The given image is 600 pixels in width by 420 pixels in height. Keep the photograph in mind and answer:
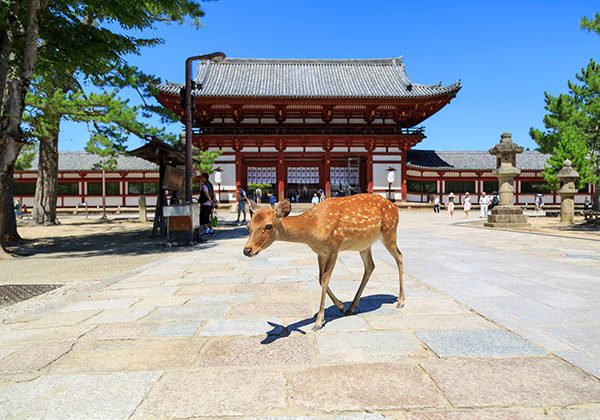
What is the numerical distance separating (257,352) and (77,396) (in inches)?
43.7

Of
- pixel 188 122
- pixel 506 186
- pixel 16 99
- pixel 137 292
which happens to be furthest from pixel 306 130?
pixel 137 292

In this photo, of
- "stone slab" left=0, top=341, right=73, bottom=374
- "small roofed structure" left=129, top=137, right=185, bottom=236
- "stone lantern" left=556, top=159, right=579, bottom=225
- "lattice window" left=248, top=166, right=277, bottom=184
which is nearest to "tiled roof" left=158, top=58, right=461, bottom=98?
"lattice window" left=248, top=166, right=277, bottom=184

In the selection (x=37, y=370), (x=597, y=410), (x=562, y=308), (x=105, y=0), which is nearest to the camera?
(x=597, y=410)

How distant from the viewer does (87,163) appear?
30.7m

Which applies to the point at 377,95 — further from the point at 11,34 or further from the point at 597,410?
the point at 597,410

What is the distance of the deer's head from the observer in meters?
2.77

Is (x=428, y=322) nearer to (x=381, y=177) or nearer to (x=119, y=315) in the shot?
(x=119, y=315)

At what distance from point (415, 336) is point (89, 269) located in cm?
611

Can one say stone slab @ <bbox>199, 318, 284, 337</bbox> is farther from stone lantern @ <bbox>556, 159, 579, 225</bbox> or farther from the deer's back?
stone lantern @ <bbox>556, 159, 579, 225</bbox>

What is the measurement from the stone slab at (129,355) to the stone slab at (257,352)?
123 millimetres

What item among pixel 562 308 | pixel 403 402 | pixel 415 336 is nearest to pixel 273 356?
pixel 403 402

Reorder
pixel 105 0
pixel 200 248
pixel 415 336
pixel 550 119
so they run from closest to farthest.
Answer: pixel 415 336 → pixel 105 0 → pixel 200 248 → pixel 550 119

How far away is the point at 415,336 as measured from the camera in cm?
288

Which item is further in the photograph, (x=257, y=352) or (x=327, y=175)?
(x=327, y=175)
